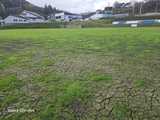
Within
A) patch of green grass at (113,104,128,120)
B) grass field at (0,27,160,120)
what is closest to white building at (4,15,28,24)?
grass field at (0,27,160,120)

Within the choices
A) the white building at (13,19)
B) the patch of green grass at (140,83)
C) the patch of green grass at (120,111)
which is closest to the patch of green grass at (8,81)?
the patch of green grass at (120,111)

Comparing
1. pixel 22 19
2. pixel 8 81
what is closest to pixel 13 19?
pixel 22 19

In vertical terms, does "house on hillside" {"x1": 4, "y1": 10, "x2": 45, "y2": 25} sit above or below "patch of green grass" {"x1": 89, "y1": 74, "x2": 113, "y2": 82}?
above

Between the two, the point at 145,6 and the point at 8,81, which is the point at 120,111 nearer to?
the point at 8,81

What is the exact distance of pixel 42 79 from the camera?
536cm

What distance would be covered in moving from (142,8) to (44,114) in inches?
3046

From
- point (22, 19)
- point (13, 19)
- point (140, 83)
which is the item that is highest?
point (22, 19)

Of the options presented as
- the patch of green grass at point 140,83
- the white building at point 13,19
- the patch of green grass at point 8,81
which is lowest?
the patch of green grass at point 140,83

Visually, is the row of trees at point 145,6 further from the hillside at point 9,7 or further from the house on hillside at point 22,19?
the hillside at point 9,7

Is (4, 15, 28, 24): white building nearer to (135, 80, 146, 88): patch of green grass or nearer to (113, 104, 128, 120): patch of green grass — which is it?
(135, 80, 146, 88): patch of green grass

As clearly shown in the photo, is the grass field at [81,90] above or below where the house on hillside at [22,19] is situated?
below

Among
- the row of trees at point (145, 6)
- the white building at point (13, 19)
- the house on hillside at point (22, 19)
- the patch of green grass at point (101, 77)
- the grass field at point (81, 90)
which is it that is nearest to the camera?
the grass field at point (81, 90)

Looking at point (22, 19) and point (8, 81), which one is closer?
point (8, 81)

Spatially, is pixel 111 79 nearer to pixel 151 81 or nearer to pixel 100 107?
pixel 151 81
